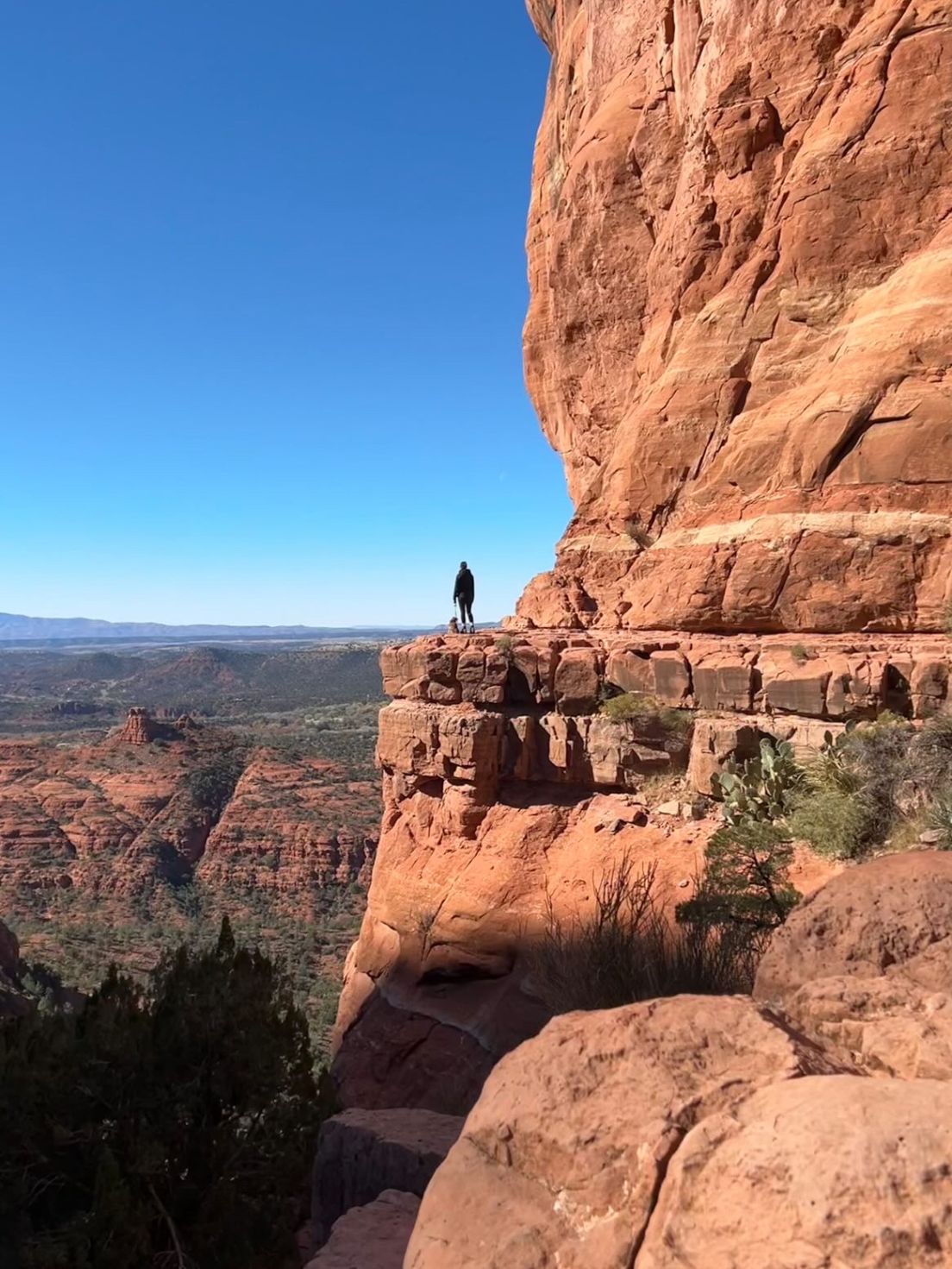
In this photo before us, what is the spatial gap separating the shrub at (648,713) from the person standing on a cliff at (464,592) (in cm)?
636

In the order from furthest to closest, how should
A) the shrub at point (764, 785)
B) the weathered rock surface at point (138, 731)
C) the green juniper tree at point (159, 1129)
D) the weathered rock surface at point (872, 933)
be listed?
1. the weathered rock surface at point (138, 731)
2. the shrub at point (764, 785)
3. the green juniper tree at point (159, 1129)
4. the weathered rock surface at point (872, 933)

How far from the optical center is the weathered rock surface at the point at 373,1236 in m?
6.00

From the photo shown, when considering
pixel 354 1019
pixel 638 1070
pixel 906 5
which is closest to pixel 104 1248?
pixel 638 1070

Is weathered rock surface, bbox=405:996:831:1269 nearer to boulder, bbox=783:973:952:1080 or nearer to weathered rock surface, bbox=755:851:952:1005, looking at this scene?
boulder, bbox=783:973:952:1080

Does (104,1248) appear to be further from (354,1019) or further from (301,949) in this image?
(301,949)

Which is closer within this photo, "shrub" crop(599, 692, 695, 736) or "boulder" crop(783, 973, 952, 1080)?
"boulder" crop(783, 973, 952, 1080)

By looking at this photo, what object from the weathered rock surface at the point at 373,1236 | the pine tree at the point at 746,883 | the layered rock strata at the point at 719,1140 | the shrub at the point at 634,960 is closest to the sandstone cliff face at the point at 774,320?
the pine tree at the point at 746,883

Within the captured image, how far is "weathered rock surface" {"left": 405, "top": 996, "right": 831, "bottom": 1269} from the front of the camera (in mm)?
3146

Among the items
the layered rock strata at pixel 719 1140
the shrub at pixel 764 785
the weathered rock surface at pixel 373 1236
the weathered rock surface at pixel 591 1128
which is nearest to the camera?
the layered rock strata at pixel 719 1140

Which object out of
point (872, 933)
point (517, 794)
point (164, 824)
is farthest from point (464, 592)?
point (164, 824)

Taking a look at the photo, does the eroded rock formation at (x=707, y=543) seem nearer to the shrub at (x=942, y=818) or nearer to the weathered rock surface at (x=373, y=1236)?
the shrub at (x=942, y=818)

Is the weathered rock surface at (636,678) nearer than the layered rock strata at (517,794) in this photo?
Yes

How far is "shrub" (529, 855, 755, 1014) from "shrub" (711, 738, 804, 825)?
156cm

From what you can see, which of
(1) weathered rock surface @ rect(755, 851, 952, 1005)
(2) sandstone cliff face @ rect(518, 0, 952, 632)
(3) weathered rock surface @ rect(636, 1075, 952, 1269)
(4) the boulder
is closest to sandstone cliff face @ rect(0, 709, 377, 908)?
(2) sandstone cliff face @ rect(518, 0, 952, 632)
